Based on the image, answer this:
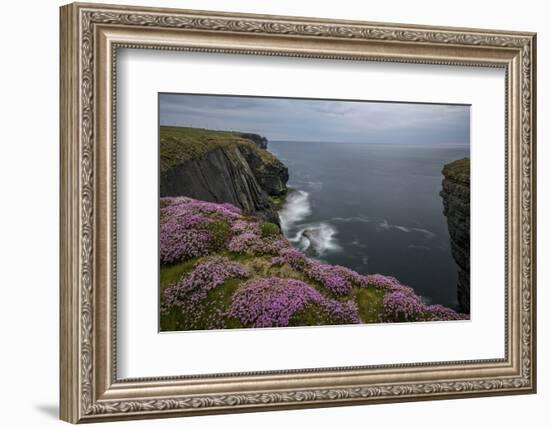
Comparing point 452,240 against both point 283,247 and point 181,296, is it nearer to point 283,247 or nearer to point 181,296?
point 283,247

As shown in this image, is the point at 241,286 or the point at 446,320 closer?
the point at 241,286

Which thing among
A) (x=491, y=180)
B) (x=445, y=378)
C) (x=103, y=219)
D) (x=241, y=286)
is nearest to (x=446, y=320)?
(x=445, y=378)

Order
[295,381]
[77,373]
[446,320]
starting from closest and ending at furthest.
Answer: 1. [77,373]
2. [295,381]
3. [446,320]

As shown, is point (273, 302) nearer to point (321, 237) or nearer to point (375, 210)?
point (321, 237)

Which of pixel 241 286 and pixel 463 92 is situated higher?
pixel 463 92

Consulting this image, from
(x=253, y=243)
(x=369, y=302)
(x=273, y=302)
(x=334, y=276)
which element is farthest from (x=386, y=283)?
(x=253, y=243)

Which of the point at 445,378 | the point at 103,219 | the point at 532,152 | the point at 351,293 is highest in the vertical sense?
the point at 532,152

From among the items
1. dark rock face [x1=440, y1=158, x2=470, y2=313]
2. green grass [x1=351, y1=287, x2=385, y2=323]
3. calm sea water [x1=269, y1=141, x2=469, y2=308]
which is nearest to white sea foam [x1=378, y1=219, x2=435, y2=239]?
calm sea water [x1=269, y1=141, x2=469, y2=308]
